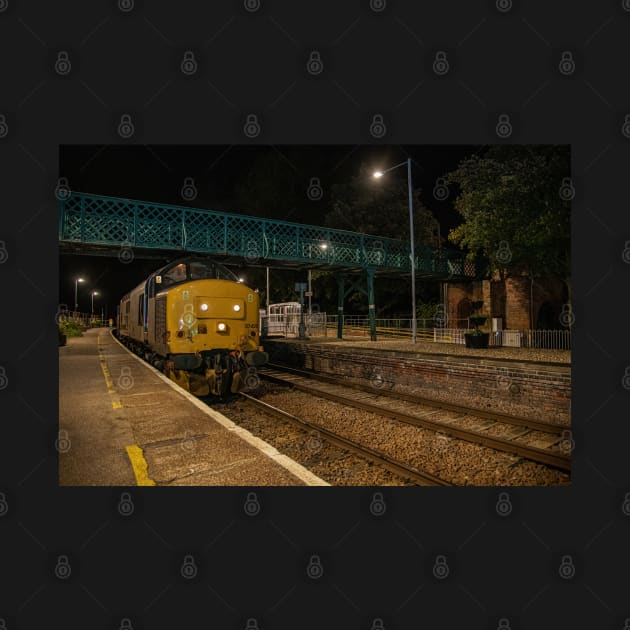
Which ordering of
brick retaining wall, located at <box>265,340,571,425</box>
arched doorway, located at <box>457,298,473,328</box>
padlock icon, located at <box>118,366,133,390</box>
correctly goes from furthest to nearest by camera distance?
arched doorway, located at <box>457,298,473,328</box>
padlock icon, located at <box>118,366,133,390</box>
brick retaining wall, located at <box>265,340,571,425</box>

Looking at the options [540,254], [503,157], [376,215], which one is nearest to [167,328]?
[540,254]

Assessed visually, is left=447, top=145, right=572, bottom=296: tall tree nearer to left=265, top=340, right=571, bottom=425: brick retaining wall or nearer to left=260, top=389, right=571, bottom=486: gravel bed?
left=265, top=340, right=571, bottom=425: brick retaining wall

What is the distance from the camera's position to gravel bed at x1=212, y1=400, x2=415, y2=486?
5.20 metres

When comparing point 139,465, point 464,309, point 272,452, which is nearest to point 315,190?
point 464,309

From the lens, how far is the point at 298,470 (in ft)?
14.4

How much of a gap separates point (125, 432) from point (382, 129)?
5.59 m

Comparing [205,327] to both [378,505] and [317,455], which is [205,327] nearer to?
[317,455]

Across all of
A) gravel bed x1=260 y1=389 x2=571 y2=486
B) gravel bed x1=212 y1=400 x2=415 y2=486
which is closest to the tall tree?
gravel bed x1=260 y1=389 x2=571 y2=486

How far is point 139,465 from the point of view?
479cm

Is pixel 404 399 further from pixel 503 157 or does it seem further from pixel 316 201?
pixel 316 201

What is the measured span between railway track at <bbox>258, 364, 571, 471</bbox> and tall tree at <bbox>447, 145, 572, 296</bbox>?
8085 mm

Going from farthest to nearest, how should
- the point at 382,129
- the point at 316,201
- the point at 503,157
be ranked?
1. the point at 316,201
2. the point at 503,157
3. the point at 382,129

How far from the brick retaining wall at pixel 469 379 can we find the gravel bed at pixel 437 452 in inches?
107

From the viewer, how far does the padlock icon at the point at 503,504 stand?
2.54 meters
